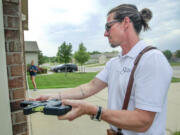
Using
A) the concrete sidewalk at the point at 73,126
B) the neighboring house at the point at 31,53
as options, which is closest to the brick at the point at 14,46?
the concrete sidewalk at the point at 73,126

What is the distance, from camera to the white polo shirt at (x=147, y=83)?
1.02 meters

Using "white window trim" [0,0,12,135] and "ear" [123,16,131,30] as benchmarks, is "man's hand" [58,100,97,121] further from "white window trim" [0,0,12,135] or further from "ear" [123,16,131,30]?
"ear" [123,16,131,30]

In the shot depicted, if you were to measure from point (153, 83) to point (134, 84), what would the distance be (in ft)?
0.52

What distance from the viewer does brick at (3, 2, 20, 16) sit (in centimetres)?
126

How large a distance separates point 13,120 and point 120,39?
A: 1.15m

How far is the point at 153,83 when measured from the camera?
3.34 feet

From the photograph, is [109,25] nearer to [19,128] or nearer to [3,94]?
[3,94]

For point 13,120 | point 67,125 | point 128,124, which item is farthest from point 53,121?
point 128,124

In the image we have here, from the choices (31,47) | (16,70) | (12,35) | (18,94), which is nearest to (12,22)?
(12,35)

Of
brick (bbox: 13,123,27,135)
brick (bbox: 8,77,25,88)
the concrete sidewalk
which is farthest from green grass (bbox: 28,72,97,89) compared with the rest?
brick (bbox: 8,77,25,88)

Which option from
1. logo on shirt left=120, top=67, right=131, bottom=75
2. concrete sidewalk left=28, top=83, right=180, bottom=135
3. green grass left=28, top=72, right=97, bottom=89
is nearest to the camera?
logo on shirt left=120, top=67, right=131, bottom=75

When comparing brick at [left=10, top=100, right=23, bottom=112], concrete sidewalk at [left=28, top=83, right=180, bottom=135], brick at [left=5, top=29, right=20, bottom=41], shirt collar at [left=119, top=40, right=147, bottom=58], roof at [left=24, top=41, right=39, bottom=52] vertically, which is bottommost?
concrete sidewalk at [left=28, top=83, right=180, bottom=135]

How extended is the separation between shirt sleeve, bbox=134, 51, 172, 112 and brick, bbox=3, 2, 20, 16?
111cm

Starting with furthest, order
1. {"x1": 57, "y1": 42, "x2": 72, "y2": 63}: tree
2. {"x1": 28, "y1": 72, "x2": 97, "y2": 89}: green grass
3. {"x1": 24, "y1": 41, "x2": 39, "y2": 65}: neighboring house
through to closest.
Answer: {"x1": 24, "y1": 41, "x2": 39, "y2": 65}: neighboring house, {"x1": 57, "y1": 42, "x2": 72, "y2": 63}: tree, {"x1": 28, "y1": 72, "x2": 97, "y2": 89}: green grass
